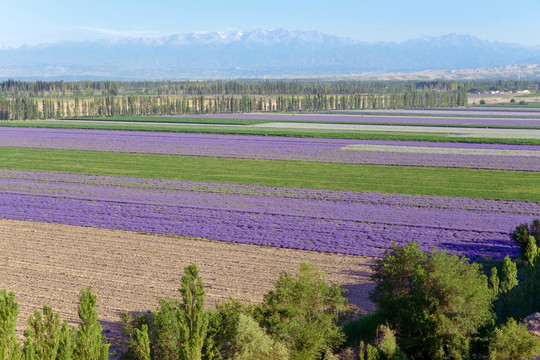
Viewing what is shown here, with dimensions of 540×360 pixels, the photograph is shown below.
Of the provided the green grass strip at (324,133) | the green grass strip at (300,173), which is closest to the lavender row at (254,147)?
the green grass strip at (324,133)

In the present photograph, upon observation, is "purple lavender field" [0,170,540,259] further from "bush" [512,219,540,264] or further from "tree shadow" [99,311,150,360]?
"tree shadow" [99,311,150,360]

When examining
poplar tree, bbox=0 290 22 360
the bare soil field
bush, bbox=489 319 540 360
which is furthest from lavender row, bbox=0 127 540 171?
→ poplar tree, bbox=0 290 22 360

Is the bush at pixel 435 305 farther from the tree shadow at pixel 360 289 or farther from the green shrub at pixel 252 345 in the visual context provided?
the green shrub at pixel 252 345

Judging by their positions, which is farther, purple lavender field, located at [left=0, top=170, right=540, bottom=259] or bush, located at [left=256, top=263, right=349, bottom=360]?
purple lavender field, located at [left=0, top=170, right=540, bottom=259]

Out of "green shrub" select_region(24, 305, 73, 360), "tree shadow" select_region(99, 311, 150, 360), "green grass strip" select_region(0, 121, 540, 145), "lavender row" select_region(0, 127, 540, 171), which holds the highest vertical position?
"green shrub" select_region(24, 305, 73, 360)

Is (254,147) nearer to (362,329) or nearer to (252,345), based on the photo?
(362,329)

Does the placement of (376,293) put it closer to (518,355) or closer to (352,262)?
(518,355)

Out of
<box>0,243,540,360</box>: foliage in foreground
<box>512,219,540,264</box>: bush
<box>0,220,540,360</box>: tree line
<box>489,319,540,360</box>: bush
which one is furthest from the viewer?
<box>512,219,540,264</box>: bush

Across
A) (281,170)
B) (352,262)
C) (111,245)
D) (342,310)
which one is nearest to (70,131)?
(281,170)
